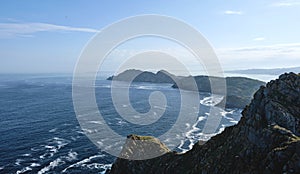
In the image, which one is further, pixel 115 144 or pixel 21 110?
pixel 21 110

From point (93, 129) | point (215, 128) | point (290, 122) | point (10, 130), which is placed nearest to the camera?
point (290, 122)

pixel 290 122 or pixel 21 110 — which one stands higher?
pixel 290 122

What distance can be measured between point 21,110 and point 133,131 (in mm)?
68259

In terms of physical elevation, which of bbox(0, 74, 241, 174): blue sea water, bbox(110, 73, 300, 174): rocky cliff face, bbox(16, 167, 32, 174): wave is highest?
bbox(110, 73, 300, 174): rocky cliff face

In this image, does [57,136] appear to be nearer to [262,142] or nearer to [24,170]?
[24,170]

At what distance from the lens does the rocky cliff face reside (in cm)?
3391

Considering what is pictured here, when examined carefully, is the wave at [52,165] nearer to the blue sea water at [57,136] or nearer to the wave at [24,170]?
the blue sea water at [57,136]

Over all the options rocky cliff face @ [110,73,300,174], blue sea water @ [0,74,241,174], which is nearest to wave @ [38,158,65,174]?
blue sea water @ [0,74,241,174]

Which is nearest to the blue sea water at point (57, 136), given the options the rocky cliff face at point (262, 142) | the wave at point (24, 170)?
the wave at point (24, 170)

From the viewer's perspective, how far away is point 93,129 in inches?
4114

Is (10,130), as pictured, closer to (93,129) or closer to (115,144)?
(93,129)

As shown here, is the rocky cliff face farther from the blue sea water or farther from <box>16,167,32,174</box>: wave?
<box>16,167,32,174</box>: wave

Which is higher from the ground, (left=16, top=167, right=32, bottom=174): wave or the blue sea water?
the blue sea water

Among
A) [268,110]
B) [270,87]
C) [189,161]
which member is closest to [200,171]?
[189,161]
